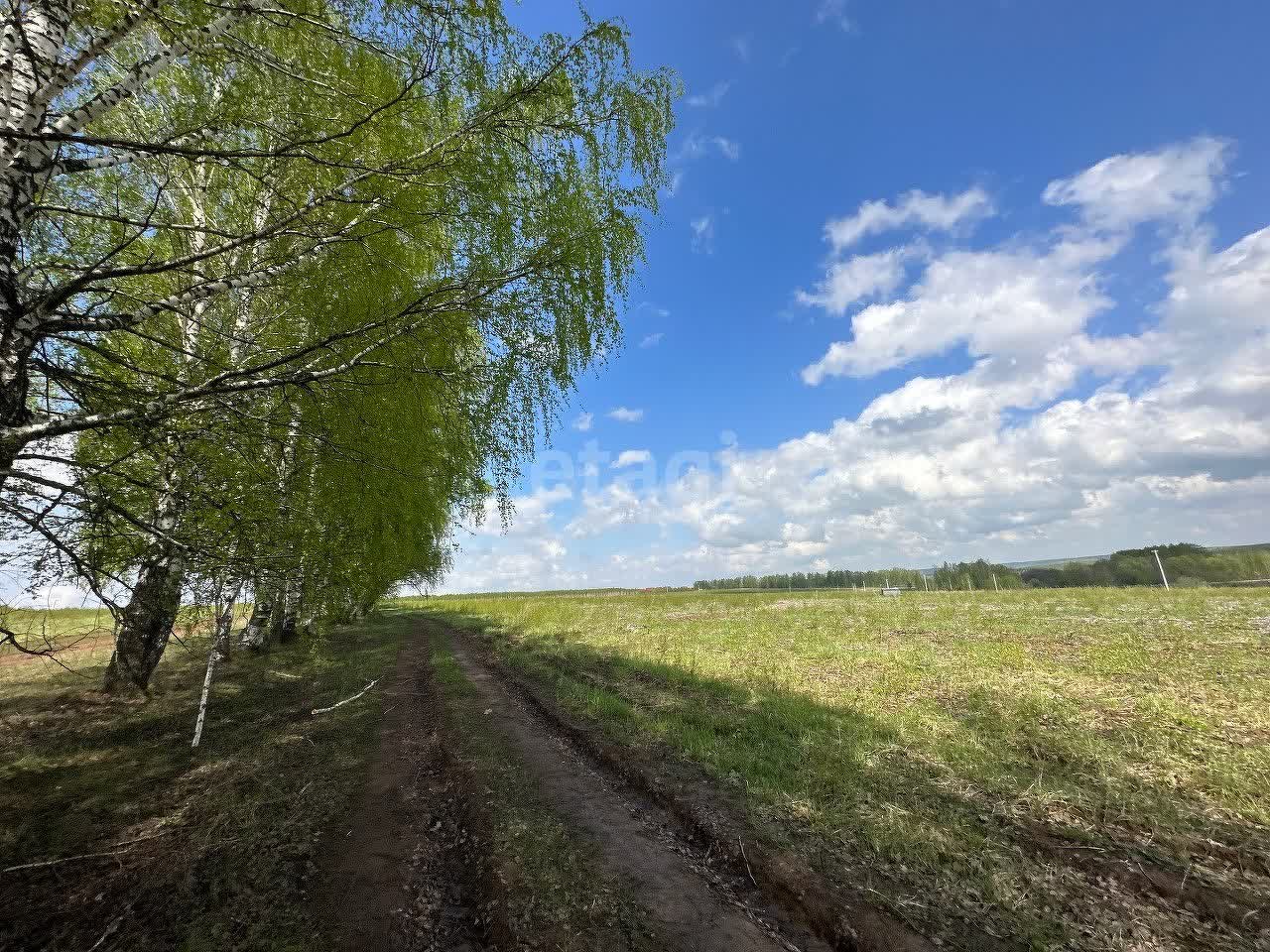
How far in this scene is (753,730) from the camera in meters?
8.03

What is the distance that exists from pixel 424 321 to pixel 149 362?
3532mm

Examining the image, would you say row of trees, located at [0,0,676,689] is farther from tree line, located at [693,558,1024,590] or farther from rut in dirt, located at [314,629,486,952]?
tree line, located at [693,558,1024,590]

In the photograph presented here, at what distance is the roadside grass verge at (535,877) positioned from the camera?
12.5ft

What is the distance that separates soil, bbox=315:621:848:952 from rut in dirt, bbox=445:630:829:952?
0.5 inches

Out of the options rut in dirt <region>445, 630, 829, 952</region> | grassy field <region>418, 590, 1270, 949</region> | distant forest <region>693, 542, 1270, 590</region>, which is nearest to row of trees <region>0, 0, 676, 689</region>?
rut in dirt <region>445, 630, 829, 952</region>

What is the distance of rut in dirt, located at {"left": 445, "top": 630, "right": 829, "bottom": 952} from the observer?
380cm

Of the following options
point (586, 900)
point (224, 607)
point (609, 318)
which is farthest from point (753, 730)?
point (224, 607)

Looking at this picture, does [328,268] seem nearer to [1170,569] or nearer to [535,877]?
[535,877]

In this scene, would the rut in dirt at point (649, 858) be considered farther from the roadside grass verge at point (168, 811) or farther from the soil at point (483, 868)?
the roadside grass verge at point (168, 811)

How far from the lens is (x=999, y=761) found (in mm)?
6523

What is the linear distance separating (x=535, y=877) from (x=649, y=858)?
112 cm

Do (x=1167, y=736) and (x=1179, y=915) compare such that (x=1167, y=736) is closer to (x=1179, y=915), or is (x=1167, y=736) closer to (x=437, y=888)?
(x=1179, y=915)

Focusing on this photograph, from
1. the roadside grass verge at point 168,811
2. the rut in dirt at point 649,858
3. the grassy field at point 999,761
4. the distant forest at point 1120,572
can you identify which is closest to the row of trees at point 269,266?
the roadside grass verge at point 168,811

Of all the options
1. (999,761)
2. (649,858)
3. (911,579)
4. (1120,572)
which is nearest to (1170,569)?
(1120,572)
